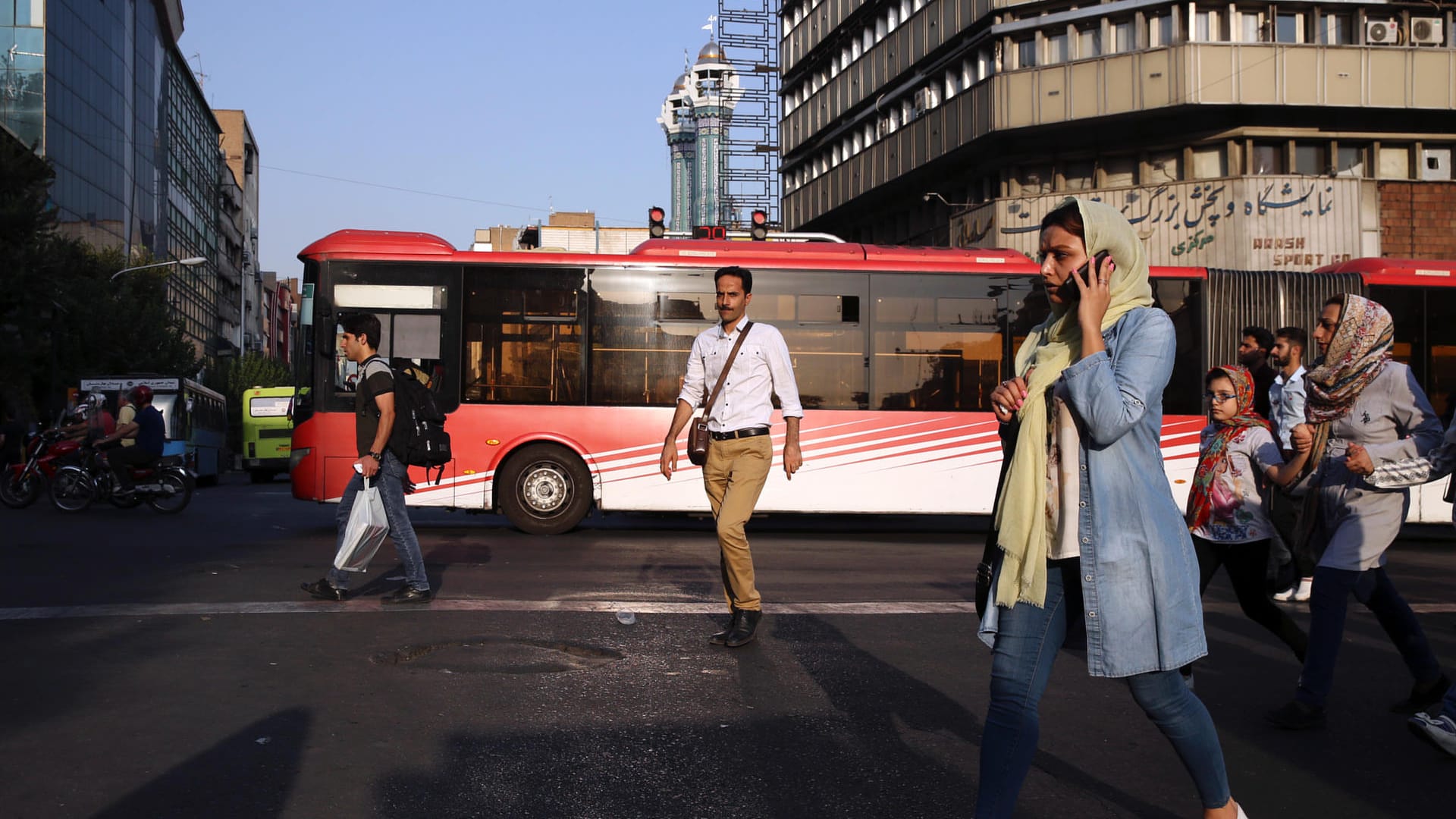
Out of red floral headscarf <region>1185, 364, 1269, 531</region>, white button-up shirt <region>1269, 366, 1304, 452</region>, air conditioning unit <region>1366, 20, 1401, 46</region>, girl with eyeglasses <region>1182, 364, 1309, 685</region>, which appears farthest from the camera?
air conditioning unit <region>1366, 20, 1401, 46</region>

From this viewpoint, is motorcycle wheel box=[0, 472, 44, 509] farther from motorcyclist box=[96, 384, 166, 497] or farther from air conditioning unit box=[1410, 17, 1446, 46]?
air conditioning unit box=[1410, 17, 1446, 46]

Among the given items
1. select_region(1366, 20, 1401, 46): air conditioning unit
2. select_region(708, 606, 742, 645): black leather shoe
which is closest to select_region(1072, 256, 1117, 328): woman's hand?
select_region(708, 606, 742, 645): black leather shoe

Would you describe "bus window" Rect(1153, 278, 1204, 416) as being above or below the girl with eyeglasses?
above

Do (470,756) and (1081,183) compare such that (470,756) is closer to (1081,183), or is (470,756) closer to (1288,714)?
(1288,714)

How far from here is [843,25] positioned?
50.0 metres

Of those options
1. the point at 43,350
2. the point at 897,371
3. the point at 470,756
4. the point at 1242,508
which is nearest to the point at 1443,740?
the point at 1242,508

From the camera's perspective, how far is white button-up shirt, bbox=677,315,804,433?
7012 mm

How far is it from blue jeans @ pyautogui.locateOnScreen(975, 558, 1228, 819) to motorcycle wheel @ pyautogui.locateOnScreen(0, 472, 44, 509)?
19012 mm

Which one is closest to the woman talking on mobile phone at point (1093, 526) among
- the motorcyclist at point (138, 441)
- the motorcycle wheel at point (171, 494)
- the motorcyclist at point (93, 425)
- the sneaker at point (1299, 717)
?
the sneaker at point (1299, 717)

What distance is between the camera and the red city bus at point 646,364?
1411 centimetres

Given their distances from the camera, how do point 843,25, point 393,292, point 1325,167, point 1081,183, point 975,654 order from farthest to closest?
point 843,25
point 1081,183
point 1325,167
point 393,292
point 975,654

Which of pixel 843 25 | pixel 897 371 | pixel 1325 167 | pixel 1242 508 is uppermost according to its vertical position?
pixel 843 25

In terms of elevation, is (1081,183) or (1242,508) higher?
(1081,183)

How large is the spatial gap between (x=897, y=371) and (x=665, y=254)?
2844mm
